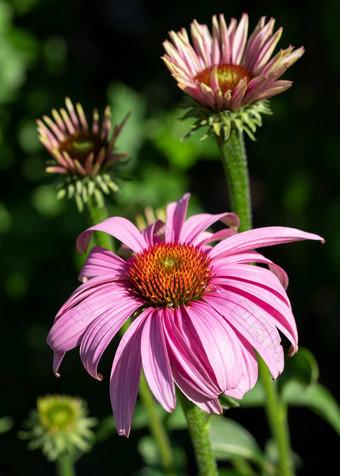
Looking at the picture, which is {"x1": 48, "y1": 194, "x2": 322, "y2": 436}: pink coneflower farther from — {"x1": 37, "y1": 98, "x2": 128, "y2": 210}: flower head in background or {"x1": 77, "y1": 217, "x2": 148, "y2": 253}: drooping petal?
{"x1": 37, "y1": 98, "x2": 128, "y2": 210}: flower head in background

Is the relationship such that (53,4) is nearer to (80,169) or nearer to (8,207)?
(8,207)

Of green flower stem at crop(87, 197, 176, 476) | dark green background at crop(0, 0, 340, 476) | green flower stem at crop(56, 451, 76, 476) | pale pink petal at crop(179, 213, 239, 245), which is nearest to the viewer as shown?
pale pink petal at crop(179, 213, 239, 245)

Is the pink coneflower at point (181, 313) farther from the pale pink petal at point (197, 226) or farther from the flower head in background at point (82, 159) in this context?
the flower head in background at point (82, 159)

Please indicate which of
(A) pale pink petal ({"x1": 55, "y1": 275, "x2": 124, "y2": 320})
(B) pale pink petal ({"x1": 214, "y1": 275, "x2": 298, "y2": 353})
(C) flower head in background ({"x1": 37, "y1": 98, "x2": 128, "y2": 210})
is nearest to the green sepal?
(C) flower head in background ({"x1": 37, "y1": 98, "x2": 128, "y2": 210})

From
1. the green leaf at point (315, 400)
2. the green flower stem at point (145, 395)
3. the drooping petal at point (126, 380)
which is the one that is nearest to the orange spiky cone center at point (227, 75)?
the green flower stem at point (145, 395)

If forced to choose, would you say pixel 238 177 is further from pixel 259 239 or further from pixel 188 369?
pixel 188 369

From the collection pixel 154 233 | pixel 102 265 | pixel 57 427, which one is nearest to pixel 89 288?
pixel 102 265
